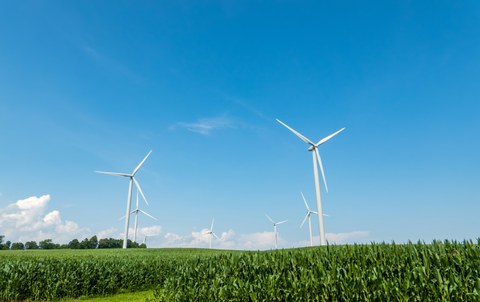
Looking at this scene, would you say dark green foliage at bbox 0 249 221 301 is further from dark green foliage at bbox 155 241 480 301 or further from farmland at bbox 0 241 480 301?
dark green foliage at bbox 155 241 480 301

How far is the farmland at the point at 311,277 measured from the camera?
9.35 meters

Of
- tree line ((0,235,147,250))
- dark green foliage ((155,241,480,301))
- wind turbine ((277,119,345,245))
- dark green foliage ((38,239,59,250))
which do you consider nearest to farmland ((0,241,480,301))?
dark green foliage ((155,241,480,301))

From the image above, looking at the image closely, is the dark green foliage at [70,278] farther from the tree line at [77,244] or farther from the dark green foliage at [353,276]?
the tree line at [77,244]

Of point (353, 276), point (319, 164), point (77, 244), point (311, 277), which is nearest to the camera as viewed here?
point (353, 276)

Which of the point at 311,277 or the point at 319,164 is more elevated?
the point at 319,164

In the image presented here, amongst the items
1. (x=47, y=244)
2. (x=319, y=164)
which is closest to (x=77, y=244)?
(x=47, y=244)

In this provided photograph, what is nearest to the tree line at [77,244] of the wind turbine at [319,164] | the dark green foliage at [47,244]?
the dark green foliage at [47,244]

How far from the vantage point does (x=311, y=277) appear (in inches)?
437

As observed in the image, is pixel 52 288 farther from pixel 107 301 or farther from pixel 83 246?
pixel 83 246

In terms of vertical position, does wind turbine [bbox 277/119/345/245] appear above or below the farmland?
above

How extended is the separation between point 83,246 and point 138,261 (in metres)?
113

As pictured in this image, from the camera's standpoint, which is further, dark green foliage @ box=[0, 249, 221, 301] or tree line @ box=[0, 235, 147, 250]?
tree line @ box=[0, 235, 147, 250]

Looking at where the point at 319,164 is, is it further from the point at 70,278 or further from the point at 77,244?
the point at 77,244

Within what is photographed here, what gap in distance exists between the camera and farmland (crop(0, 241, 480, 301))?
935cm
